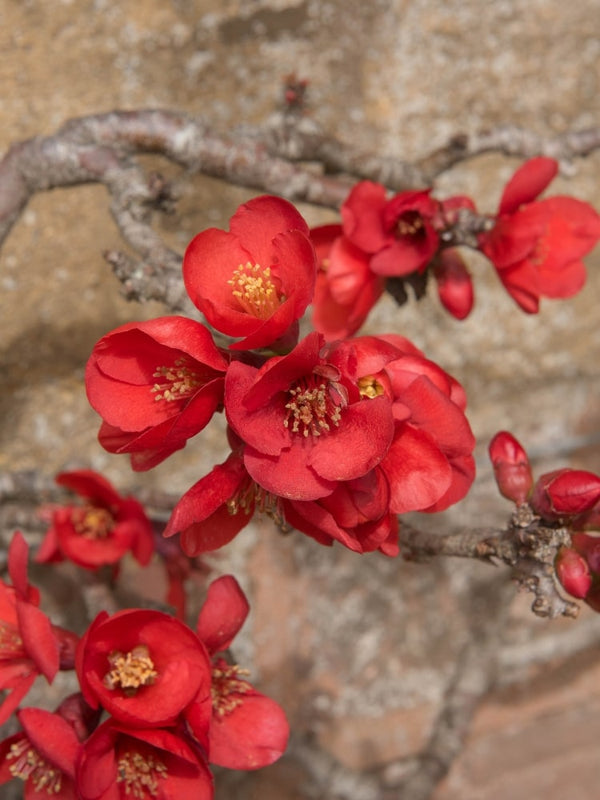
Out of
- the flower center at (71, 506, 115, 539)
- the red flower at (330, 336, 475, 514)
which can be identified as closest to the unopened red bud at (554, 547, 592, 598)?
→ the red flower at (330, 336, 475, 514)

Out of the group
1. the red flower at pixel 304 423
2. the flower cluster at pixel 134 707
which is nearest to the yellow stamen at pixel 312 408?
the red flower at pixel 304 423

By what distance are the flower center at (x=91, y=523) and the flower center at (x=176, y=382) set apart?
0.36 meters

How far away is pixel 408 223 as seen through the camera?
70 centimetres

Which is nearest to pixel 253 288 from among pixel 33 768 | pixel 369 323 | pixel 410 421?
pixel 410 421

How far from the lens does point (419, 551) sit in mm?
622

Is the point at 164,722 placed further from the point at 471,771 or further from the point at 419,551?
the point at 471,771

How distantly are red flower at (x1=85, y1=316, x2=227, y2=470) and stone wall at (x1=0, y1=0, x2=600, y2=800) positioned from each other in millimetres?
380

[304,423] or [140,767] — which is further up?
[304,423]

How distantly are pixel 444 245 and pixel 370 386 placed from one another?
0.91 feet

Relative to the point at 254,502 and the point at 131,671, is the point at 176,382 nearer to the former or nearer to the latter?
the point at 254,502

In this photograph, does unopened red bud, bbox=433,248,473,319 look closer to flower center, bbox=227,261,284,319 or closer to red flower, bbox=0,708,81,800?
flower center, bbox=227,261,284,319

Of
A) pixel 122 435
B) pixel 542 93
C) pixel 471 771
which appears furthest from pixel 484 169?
pixel 471 771

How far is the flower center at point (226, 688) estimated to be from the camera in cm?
57

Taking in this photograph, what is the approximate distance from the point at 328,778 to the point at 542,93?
100 centimetres
